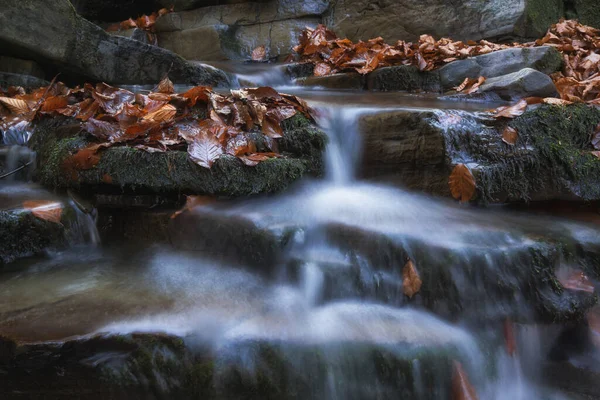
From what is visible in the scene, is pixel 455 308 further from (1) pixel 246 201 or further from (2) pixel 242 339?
(1) pixel 246 201

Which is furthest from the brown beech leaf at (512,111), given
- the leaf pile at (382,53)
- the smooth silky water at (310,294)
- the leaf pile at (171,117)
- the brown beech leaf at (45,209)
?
the brown beech leaf at (45,209)

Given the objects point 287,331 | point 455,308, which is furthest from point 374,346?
point 455,308

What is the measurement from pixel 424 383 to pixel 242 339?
0.75 m

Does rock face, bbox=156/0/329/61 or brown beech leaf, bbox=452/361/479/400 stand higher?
rock face, bbox=156/0/329/61

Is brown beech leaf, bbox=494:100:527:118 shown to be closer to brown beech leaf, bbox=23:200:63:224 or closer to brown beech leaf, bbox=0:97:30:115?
brown beech leaf, bbox=23:200:63:224

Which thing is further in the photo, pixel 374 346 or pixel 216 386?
pixel 374 346

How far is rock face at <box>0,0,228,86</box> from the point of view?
3338mm

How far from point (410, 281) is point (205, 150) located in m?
1.27

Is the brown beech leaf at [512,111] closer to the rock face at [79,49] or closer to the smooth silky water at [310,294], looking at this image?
the smooth silky water at [310,294]

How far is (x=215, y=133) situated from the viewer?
8.27 ft

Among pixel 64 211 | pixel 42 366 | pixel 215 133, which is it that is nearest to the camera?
pixel 42 366

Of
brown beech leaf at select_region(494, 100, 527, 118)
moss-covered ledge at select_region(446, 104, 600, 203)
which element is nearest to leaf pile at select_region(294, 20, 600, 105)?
brown beech leaf at select_region(494, 100, 527, 118)

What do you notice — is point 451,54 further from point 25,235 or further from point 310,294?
point 25,235

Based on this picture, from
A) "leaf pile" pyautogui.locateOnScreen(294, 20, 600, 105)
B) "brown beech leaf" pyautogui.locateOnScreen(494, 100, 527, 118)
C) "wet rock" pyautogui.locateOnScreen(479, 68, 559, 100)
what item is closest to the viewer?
"brown beech leaf" pyautogui.locateOnScreen(494, 100, 527, 118)
